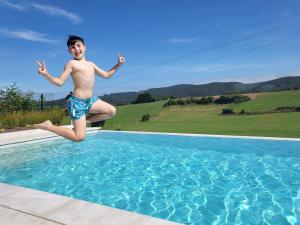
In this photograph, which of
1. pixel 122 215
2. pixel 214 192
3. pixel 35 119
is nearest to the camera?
pixel 122 215

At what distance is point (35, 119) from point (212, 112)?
1178 cm

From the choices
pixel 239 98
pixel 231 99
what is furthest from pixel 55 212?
pixel 239 98

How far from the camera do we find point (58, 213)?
4488 millimetres

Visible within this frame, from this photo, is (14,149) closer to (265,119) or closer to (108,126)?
(108,126)

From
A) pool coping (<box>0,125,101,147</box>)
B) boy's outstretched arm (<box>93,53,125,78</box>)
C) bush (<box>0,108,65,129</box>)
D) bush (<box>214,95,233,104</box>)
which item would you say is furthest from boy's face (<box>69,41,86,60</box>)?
bush (<box>214,95,233,104</box>)

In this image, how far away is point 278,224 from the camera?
5305mm

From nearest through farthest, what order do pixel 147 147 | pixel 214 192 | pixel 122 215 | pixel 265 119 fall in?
pixel 122 215 < pixel 214 192 < pixel 147 147 < pixel 265 119

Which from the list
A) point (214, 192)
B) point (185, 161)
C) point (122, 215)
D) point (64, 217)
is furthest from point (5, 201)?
point (185, 161)

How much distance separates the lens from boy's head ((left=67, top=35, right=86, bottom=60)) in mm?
4414

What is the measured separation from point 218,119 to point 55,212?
1542 centimetres

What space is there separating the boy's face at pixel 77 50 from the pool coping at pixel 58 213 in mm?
2270

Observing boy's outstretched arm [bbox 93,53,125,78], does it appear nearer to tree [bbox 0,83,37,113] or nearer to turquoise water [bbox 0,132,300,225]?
turquoise water [bbox 0,132,300,225]

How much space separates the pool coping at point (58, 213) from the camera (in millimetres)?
4148

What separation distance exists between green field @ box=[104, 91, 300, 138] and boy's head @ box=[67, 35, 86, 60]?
10762mm
